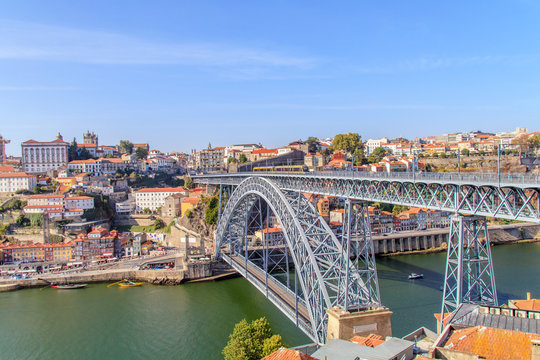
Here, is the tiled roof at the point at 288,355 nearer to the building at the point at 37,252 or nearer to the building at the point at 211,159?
the building at the point at 37,252

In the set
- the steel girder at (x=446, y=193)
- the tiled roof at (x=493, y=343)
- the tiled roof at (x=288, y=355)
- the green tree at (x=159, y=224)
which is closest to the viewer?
the tiled roof at (x=493, y=343)

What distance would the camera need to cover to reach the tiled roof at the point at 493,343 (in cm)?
701

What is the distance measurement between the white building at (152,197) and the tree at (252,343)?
32.1 m

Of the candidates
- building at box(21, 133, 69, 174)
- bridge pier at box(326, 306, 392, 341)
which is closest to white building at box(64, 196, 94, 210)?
building at box(21, 133, 69, 174)

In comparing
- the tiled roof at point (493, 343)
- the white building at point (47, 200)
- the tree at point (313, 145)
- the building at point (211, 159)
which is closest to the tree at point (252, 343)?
the tiled roof at point (493, 343)

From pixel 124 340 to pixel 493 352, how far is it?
14327 millimetres

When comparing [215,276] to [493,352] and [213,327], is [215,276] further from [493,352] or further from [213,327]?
[493,352]

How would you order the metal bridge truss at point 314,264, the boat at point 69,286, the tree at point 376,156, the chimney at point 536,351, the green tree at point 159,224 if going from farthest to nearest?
the tree at point 376,156
the green tree at point 159,224
the boat at point 69,286
the metal bridge truss at point 314,264
the chimney at point 536,351

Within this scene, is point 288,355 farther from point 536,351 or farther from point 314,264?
point 314,264

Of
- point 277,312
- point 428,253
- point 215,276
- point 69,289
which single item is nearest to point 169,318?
point 277,312

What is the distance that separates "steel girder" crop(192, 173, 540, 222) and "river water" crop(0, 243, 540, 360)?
599 cm

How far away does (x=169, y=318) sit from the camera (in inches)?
759

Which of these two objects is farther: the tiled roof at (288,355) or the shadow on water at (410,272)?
the shadow on water at (410,272)

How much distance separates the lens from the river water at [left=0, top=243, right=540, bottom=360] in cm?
1614
